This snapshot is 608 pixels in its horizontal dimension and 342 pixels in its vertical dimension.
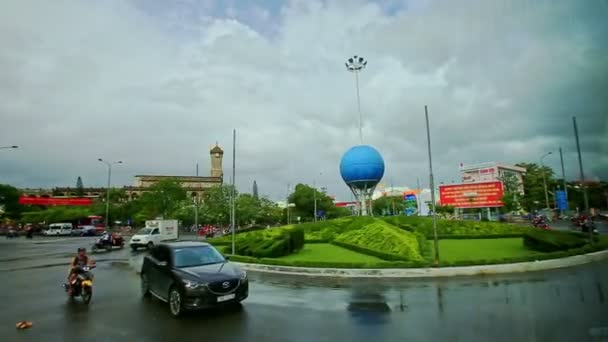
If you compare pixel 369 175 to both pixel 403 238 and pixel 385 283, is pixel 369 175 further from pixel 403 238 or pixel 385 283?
pixel 385 283

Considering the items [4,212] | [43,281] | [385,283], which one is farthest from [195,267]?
[4,212]

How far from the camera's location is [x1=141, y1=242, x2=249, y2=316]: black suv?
8508 millimetres

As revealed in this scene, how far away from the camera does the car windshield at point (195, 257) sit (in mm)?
9820

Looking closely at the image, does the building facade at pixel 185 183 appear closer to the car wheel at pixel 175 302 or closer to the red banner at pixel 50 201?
the red banner at pixel 50 201

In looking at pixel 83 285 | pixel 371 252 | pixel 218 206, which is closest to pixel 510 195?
pixel 218 206

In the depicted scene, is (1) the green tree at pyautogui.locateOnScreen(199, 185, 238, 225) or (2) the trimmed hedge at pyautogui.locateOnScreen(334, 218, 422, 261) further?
(1) the green tree at pyautogui.locateOnScreen(199, 185, 238, 225)

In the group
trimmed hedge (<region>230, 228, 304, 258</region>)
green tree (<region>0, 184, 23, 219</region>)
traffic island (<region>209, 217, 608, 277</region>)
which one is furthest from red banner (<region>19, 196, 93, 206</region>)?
trimmed hedge (<region>230, 228, 304, 258</region>)

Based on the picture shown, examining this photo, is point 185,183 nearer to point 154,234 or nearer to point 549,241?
point 154,234

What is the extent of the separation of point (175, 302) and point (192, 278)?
0.79 metres

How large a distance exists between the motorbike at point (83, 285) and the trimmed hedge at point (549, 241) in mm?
19765

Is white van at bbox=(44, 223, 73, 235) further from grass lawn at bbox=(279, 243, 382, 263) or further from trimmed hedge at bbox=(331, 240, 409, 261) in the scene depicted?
trimmed hedge at bbox=(331, 240, 409, 261)

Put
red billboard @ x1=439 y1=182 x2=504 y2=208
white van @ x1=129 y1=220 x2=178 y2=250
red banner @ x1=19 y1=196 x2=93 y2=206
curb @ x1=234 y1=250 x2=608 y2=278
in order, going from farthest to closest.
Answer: red banner @ x1=19 y1=196 x2=93 y2=206
red billboard @ x1=439 y1=182 x2=504 y2=208
white van @ x1=129 y1=220 x2=178 y2=250
curb @ x1=234 y1=250 x2=608 y2=278

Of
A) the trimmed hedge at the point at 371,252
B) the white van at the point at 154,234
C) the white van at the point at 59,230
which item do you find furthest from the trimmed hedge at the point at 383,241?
the white van at the point at 59,230

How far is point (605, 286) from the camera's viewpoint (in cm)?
1129
